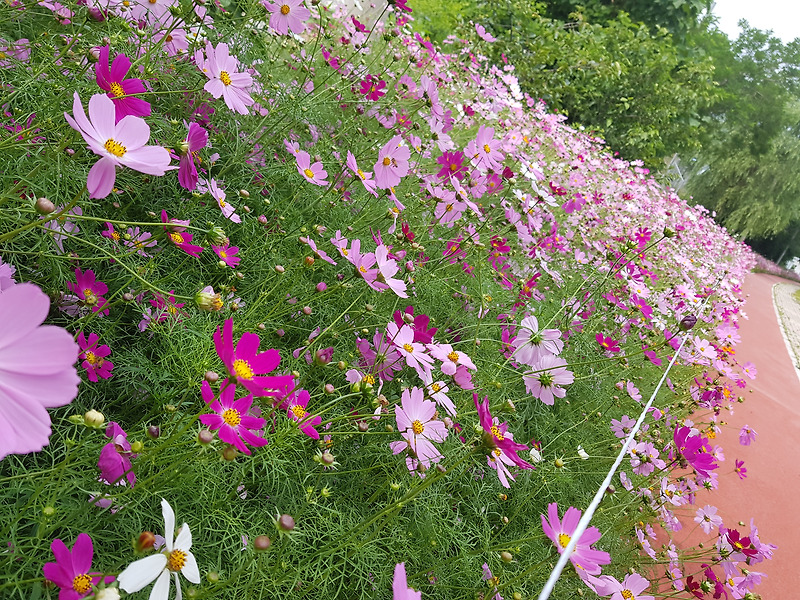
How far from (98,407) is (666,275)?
2.99 m

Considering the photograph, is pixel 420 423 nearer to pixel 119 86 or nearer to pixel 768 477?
pixel 119 86

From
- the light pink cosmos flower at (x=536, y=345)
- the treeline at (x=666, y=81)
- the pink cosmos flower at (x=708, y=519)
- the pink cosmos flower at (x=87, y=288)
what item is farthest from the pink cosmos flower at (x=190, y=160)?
the treeline at (x=666, y=81)

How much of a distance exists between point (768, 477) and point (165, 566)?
285cm

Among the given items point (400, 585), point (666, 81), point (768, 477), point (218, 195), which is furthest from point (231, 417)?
point (666, 81)

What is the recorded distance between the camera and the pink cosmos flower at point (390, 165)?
1170 millimetres

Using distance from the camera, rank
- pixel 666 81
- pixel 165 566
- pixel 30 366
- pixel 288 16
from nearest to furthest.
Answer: pixel 30 366, pixel 165 566, pixel 288 16, pixel 666 81

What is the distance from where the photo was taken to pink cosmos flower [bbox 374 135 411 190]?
1170 millimetres

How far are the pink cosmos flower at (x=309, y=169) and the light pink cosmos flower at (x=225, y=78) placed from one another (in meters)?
0.21

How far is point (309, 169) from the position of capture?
3.96ft

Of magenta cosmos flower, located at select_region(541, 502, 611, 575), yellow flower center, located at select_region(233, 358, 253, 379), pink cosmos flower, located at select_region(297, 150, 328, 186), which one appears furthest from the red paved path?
yellow flower center, located at select_region(233, 358, 253, 379)

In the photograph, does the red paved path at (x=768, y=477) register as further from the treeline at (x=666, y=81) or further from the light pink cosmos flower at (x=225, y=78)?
the treeline at (x=666, y=81)

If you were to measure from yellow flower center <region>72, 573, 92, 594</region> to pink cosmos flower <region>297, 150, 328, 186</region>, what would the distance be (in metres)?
0.88

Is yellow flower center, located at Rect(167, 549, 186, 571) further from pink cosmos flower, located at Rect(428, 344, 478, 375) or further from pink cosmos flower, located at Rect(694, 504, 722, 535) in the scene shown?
pink cosmos flower, located at Rect(694, 504, 722, 535)

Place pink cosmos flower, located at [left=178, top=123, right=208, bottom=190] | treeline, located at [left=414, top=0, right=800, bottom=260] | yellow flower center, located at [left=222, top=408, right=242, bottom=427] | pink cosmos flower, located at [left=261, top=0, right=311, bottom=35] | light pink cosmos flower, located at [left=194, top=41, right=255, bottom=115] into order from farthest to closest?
treeline, located at [left=414, top=0, right=800, bottom=260] → pink cosmos flower, located at [left=261, top=0, right=311, bottom=35] → light pink cosmos flower, located at [left=194, top=41, right=255, bottom=115] → pink cosmos flower, located at [left=178, top=123, right=208, bottom=190] → yellow flower center, located at [left=222, top=408, right=242, bottom=427]
